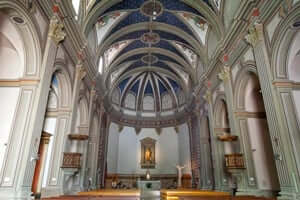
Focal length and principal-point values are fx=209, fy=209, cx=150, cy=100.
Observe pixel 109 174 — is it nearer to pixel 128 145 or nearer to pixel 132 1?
pixel 128 145

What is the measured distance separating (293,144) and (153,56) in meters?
12.8

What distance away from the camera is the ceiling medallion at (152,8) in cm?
1177

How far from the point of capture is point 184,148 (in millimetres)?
18172

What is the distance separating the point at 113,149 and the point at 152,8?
39.2 feet

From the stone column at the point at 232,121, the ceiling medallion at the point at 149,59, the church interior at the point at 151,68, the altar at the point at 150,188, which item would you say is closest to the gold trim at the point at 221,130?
the church interior at the point at 151,68

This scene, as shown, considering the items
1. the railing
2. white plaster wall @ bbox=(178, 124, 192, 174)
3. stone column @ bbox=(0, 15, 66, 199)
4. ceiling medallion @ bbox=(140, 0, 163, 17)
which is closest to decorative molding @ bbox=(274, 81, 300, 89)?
stone column @ bbox=(0, 15, 66, 199)

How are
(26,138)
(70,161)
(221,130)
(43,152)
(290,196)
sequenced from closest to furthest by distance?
(290,196) < (26,138) < (70,161) < (43,152) < (221,130)

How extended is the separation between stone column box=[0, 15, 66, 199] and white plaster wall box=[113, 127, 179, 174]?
1237cm

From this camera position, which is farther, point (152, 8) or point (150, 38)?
point (150, 38)

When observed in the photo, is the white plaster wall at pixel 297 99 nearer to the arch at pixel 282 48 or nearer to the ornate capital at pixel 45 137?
the arch at pixel 282 48

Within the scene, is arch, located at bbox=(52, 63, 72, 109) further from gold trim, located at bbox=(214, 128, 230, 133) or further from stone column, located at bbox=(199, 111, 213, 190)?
stone column, located at bbox=(199, 111, 213, 190)

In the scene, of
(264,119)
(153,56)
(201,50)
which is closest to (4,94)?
(264,119)

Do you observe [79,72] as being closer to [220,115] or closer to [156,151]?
[220,115]

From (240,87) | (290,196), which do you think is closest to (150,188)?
(240,87)
